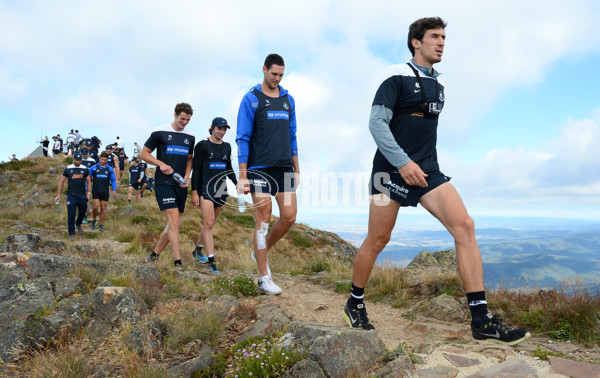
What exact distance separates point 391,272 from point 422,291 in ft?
2.38

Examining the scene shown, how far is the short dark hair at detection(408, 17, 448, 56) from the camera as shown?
11.2 feet

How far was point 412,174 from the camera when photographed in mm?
3062

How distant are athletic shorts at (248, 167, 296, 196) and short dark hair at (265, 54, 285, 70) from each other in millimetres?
1281

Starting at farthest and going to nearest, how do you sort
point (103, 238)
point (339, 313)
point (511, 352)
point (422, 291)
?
point (103, 238) → point (422, 291) → point (339, 313) → point (511, 352)

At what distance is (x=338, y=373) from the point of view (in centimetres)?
258

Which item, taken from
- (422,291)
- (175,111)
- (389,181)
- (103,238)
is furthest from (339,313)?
(103,238)

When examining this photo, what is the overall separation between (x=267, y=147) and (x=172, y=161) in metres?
2.72

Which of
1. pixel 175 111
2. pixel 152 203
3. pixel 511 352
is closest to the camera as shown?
pixel 511 352

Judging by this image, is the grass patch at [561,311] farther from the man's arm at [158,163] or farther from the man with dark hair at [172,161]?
the man's arm at [158,163]

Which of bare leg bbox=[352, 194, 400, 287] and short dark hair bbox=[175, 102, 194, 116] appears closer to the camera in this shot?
bare leg bbox=[352, 194, 400, 287]

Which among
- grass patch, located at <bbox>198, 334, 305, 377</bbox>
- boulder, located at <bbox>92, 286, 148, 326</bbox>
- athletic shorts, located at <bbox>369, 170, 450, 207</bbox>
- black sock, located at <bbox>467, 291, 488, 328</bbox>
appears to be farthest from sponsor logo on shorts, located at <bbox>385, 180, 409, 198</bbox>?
boulder, located at <bbox>92, 286, 148, 326</bbox>

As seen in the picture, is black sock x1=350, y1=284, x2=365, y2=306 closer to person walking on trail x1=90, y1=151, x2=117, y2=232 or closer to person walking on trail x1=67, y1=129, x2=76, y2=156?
person walking on trail x1=90, y1=151, x2=117, y2=232

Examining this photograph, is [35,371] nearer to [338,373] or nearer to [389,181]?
[338,373]

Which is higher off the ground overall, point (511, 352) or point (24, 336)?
point (511, 352)
